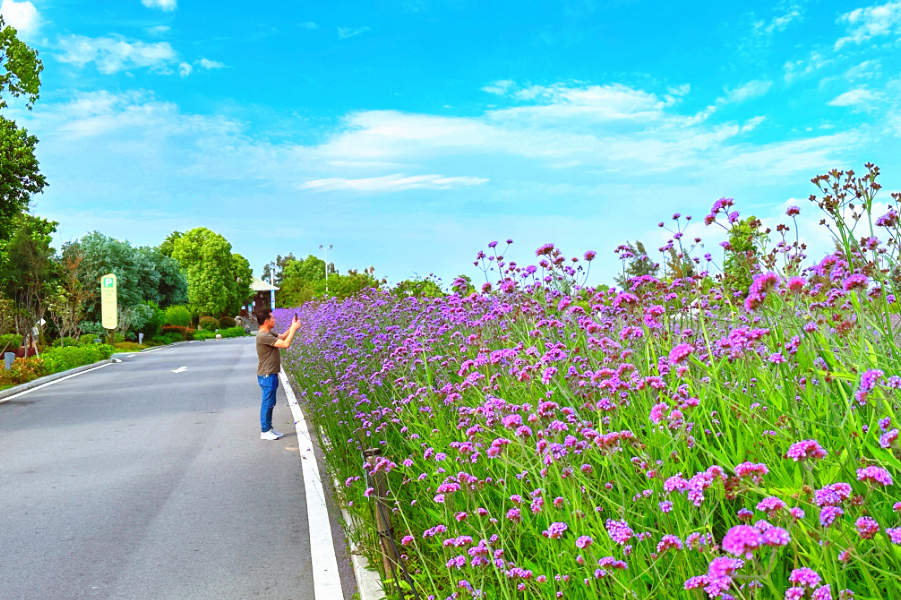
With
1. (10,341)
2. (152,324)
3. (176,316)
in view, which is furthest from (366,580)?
(176,316)

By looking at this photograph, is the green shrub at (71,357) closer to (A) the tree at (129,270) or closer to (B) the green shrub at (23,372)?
(B) the green shrub at (23,372)

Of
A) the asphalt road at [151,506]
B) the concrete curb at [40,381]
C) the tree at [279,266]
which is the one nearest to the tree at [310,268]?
the tree at [279,266]

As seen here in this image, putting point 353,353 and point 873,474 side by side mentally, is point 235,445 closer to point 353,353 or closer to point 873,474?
point 353,353

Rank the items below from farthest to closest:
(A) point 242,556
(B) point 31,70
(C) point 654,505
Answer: (B) point 31,70, (A) point 242,556, (C) point 654,505

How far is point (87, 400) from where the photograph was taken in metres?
14.9

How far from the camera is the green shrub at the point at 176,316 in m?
49.3

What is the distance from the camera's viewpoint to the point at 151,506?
267 inches

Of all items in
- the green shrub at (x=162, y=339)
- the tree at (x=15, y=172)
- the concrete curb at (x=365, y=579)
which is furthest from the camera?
the green shrub at (x=162, y=339)

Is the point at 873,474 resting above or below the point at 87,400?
above

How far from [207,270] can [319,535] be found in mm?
67542

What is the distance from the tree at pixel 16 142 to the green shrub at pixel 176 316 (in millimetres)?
26345

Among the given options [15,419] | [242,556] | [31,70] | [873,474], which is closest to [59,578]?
[242,556]

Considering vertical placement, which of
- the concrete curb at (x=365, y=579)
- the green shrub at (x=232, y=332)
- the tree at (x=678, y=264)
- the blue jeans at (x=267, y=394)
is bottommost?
the green shrub at (x=232, y=332)

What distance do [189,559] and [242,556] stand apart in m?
0.41
